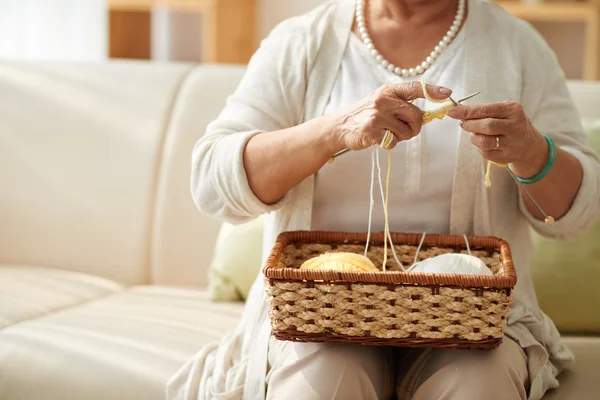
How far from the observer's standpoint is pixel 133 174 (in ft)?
5.90

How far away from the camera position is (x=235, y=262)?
160 centimetres

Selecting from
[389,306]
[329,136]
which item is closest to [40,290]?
[329,136]

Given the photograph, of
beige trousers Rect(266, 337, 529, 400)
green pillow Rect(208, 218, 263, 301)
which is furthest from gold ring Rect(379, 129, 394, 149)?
green pillow Rect(208, 218, 263, 301)

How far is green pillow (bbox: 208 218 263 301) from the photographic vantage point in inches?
62.9

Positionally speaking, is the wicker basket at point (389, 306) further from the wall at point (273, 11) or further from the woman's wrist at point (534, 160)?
the wall at point (273, 11)

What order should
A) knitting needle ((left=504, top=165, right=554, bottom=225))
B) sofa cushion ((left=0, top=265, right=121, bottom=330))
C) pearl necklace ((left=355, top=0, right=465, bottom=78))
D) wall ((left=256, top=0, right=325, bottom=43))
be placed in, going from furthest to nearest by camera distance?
wall ((left=256, top=0, right=325, bottom=43)), sofa cushion ((left=0, top=265, right=121, bottom=330)), pearl necklace ((left=355, top=0, right=465, bottom=78)), knitting needle ((left=504, top=165, right=554, bottom=225))

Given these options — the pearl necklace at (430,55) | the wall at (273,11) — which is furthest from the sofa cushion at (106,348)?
the wall at (273,11)

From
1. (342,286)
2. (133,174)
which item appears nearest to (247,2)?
(133,174)

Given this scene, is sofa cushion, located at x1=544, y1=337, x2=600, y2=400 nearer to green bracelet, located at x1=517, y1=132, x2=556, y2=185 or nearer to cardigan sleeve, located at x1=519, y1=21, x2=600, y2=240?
cardigan sleeve, located at x1=519, y1=21, x2=600, y2=240

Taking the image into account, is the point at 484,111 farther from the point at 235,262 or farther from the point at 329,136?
the point at 235,262

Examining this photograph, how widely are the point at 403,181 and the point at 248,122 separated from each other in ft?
0.89

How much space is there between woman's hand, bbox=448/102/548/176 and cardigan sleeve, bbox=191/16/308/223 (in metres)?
0.33

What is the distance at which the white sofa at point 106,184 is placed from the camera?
1.71 metres

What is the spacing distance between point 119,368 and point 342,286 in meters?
0.48
